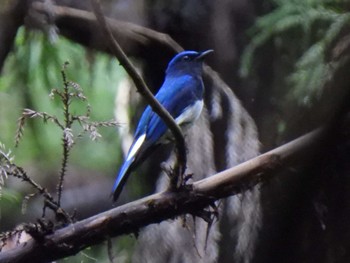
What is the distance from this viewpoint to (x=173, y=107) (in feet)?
9.19

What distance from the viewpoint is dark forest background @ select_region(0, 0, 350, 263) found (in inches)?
85.2

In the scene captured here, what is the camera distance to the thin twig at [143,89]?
1491 millimetres

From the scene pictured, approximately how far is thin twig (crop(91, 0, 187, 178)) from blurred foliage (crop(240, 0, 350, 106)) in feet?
1.34

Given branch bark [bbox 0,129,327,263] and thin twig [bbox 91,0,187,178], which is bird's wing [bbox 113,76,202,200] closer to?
branch bark [bbox 0,129,327,263]

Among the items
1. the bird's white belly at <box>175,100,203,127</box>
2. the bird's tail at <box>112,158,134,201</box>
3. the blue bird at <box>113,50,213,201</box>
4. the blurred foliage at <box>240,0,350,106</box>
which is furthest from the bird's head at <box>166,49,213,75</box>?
the bird's tail at <box>112,158,134,201</box>

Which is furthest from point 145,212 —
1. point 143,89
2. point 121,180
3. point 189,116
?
point 189,116

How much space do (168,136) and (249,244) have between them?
0.47 m

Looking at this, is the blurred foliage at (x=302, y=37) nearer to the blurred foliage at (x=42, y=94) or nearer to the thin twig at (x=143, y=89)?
the thin twig at (x=143, y=89)

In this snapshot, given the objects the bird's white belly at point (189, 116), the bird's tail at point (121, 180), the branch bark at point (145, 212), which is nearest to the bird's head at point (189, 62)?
the bird's white belly at point (189, 116)

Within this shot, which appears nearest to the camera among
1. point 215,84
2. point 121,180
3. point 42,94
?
point 121,180

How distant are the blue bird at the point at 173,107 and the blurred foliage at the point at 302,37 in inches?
6.6

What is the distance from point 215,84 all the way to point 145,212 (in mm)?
904

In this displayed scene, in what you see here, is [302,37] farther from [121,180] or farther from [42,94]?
[42,94]

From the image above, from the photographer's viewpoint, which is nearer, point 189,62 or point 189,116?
point 189,116
